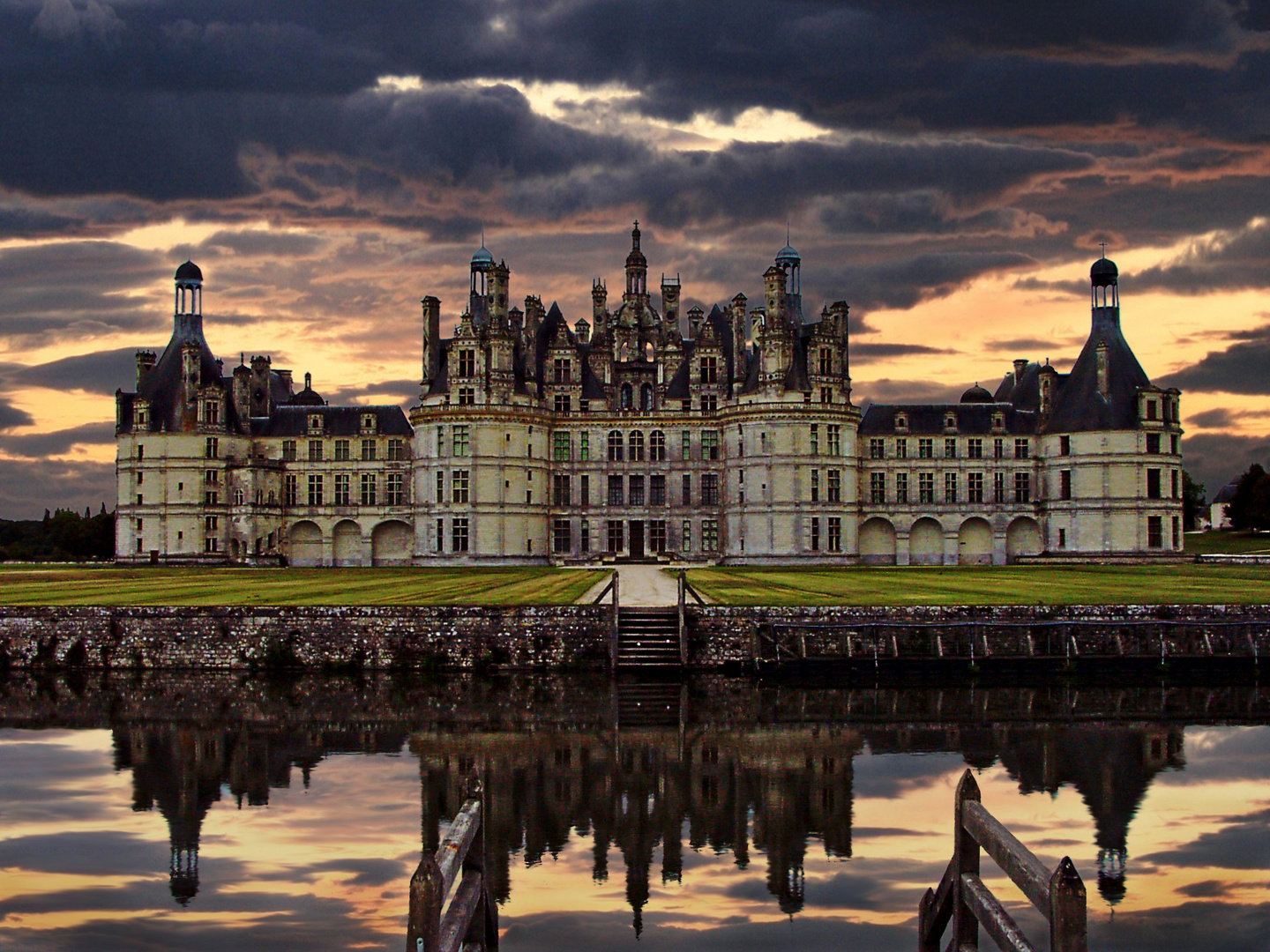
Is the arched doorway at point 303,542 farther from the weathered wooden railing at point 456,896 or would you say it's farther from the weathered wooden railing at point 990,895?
the weathered wooden railing at point 990,895

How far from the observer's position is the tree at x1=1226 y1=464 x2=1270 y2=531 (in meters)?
115

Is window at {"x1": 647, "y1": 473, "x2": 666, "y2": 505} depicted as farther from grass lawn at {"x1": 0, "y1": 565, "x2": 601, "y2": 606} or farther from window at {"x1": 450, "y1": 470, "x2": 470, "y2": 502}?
window at {"x1": 450, "y1": 470, "x2": 470, "y2": 502}

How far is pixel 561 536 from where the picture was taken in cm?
8062

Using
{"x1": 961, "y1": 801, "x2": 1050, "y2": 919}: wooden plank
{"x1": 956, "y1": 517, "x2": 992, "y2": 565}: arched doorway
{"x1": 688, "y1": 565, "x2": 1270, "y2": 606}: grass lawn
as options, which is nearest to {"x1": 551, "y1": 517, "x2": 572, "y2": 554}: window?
→ {"x1": 688, "y1": 565, "x2": 1270, "y2": 606}: grass lawn

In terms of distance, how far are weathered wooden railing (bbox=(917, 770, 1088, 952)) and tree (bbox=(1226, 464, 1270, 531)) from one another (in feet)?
367

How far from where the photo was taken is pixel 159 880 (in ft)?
59.3

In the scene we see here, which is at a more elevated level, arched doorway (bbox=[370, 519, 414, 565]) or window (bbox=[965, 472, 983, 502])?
window (bbox=[965, 472, 983, 502])

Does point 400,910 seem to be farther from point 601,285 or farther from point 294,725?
point 601,285

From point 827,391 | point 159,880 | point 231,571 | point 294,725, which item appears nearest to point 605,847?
point 159,880

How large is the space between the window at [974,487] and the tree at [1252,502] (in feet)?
151

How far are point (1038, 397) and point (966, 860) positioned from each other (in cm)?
7301

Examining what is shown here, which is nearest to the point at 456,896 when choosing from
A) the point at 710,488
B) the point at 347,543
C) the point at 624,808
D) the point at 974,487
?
the point at 624,808

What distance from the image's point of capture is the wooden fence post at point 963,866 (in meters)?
Answer: 13.2

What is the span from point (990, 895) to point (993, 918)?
0.41 meters
